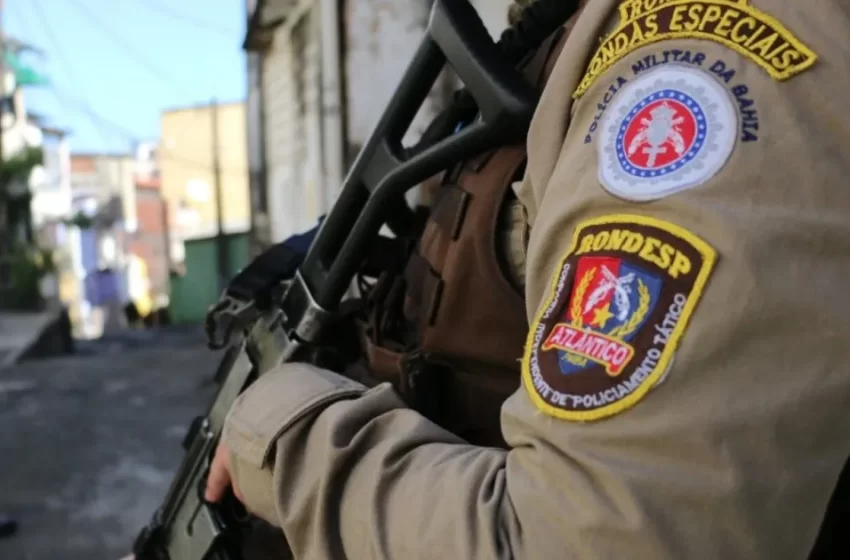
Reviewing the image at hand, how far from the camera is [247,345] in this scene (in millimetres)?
911

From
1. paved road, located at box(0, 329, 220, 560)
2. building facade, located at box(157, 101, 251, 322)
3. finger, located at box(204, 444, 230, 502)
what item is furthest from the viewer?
building facade, located at box(157, 101, 251, 322)

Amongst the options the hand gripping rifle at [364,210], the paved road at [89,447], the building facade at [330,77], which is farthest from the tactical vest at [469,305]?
the paved road at [89,447]

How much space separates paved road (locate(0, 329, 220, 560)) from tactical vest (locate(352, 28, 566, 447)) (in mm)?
1995

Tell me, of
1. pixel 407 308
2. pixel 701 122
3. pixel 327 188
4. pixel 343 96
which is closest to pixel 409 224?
pixel 407 308

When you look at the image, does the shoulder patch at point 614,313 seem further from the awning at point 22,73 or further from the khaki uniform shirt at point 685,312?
the awning at point 22,73

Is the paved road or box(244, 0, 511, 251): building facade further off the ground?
box(244, 0, 511, 251): building facade

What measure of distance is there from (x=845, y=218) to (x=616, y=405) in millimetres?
138

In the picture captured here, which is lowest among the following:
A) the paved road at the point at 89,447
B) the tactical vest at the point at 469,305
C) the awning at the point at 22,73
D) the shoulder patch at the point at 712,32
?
the paved road at the point at 89,447

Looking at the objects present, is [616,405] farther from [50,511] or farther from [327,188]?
[50,511]

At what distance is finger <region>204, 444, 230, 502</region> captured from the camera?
2.43 feet

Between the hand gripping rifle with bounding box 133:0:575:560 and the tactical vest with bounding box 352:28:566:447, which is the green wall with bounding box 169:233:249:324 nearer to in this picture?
the hand gripping rifle with bounding box 133:0:575:560

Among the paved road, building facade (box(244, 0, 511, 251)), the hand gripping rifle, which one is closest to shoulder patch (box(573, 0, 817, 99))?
the hand gripping rifle

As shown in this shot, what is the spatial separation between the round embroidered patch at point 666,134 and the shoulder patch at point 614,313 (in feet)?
0.07

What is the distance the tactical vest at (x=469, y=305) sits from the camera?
0.63 metres
